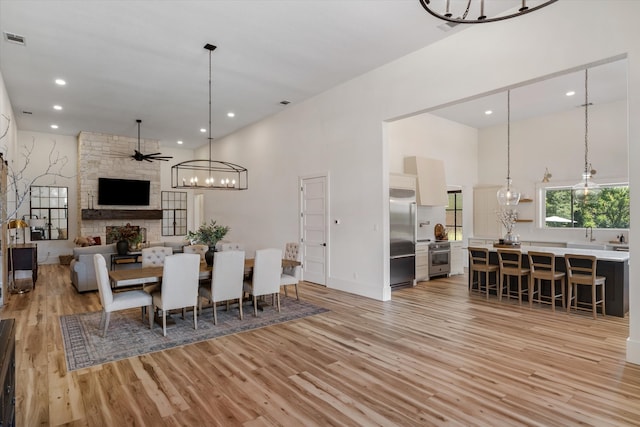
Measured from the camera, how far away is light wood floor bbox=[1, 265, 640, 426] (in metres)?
2.52

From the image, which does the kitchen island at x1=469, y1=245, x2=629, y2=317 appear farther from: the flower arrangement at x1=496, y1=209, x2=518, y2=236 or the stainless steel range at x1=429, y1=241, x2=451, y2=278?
the flower arrangement at x1=496, y1=209, x2=518, y2=236

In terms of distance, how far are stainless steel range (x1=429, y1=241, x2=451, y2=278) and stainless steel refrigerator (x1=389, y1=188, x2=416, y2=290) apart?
85 cm

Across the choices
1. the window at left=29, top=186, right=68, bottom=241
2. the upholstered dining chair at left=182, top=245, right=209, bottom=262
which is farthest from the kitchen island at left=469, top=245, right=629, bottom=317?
the window at left=29, top=186, right=68, bottom=241

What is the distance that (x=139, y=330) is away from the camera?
434 cm

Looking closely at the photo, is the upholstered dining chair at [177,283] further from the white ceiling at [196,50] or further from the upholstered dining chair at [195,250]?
the white ceiling at [196,50]

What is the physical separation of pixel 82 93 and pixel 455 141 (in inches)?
326

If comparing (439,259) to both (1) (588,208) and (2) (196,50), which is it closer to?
(1) (588,208)

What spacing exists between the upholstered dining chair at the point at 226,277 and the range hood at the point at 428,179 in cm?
425

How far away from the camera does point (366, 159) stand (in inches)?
239

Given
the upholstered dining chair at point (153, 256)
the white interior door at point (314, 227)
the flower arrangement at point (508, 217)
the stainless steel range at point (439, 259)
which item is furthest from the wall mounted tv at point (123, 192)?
the flower arrangement at point (508, 217)

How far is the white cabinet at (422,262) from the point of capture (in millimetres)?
7264

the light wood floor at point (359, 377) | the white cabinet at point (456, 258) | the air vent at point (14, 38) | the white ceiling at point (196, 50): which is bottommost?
the light wood floor at point (359, 377)

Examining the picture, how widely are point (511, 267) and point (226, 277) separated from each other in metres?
4.61

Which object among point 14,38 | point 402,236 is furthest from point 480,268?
point 14,38
